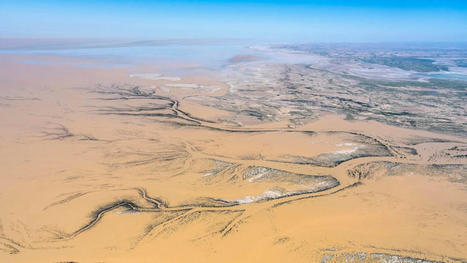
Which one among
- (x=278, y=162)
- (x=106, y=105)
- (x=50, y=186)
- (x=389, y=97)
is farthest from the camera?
(x=389, y=97)

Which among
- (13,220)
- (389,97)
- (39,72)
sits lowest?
(13,220)

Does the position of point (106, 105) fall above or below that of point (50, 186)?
above

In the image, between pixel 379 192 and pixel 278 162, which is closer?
pixel 379 192

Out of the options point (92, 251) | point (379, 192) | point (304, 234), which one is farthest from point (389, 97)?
point (92, 251)

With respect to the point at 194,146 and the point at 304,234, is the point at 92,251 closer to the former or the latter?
the point at 304,234

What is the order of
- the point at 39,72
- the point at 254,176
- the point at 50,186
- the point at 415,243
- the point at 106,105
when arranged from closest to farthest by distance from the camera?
the point at 415,243 → the point at 50,186 → the point at 254,176 → the point at 106,105 → the point at 39,72

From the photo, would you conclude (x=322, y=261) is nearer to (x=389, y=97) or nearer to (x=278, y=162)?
(x=278, y=162)

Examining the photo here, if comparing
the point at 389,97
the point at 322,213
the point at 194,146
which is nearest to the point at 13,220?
the point at 194,146
